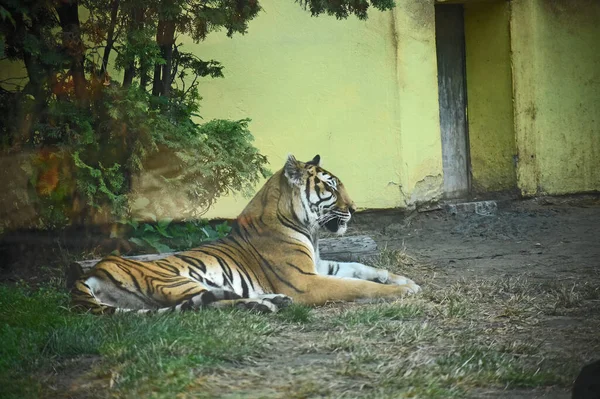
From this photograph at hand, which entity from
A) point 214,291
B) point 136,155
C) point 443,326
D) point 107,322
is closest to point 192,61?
point 136,155

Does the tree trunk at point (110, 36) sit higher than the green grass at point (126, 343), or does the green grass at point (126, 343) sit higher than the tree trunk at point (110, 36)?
the tree trunk at point (110, 36)

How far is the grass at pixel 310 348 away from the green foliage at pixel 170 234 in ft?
2.95

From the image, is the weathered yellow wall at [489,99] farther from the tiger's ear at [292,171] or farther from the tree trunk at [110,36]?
the tree trunk at [110,36]

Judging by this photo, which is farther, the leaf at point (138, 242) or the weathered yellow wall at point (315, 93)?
the weathered yellow wall at point (315, 93)

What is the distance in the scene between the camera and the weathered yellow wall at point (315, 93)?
671 centimetres

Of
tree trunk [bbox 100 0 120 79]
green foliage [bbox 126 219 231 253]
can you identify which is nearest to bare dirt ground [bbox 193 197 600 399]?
green foliage [bbox 126 219 231 253]

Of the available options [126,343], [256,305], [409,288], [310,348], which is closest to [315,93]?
[409,288]

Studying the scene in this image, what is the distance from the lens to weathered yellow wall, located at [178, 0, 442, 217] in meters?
6.71

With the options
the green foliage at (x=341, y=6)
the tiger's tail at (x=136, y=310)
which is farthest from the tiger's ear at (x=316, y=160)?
the tiger's tail at (x=136, y=310)

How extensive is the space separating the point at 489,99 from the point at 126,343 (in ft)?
18.3

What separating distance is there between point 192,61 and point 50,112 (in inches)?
46.1

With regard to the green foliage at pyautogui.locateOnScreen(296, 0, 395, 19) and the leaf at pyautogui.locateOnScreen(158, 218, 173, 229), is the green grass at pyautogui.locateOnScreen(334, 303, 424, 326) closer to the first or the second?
the leaf at pyautogui.locateOnScreen(158, 218, 173, 229)

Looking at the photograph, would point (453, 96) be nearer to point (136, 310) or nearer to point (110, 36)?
point (110, 36)

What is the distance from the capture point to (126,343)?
13.4 ft
